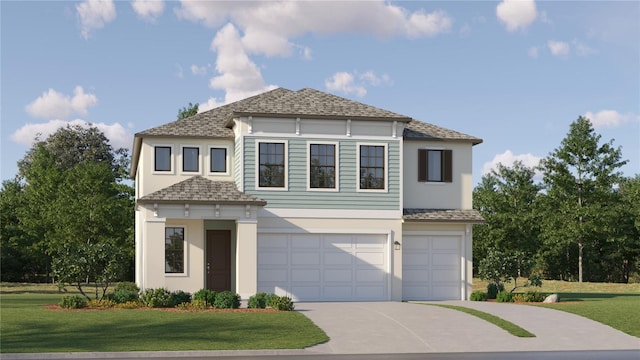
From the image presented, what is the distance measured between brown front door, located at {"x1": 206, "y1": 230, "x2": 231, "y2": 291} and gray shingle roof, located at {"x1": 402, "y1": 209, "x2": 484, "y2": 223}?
7031mm

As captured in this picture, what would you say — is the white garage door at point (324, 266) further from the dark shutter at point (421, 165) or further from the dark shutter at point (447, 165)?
the dark shutter at point (447, 165)

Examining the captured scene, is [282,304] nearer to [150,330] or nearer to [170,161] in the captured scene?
[150,330]

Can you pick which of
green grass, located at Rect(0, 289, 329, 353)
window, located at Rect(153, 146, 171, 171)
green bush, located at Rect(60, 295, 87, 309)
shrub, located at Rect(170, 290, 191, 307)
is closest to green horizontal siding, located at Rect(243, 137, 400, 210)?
window, located at Rect(153, 146, 171, 171)

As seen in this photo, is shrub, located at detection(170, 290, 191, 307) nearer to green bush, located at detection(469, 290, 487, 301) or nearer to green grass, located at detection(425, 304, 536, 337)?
green grass, located at detection(425, 304, 536, 337)

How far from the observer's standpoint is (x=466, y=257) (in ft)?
107

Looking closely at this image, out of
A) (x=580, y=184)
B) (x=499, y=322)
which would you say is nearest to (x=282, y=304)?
(x=499, y=322)

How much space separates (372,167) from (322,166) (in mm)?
1921

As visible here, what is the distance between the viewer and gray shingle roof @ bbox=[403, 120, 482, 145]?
33.1 metres

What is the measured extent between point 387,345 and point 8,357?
8542 millimetres

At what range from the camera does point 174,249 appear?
103ft

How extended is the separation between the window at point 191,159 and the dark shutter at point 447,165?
A: 9713 millimetres

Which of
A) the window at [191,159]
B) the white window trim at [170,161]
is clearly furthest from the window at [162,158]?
the window at [191,159]

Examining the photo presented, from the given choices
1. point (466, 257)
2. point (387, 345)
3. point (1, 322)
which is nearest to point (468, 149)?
point (466, 257)

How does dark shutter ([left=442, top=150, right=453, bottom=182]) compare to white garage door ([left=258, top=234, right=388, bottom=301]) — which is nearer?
white garage door ([left=258, top=234, right=388, bottom=301])
